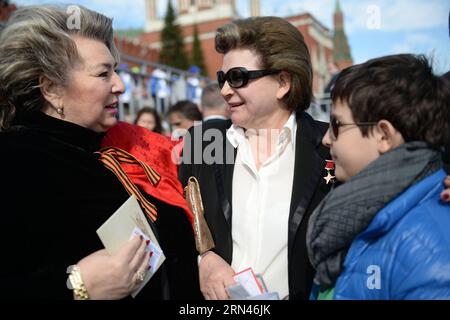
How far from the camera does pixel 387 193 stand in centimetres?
144

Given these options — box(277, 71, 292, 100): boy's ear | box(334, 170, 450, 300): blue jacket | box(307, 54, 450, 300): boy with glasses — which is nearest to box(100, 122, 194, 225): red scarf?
box(277, 71, 292, 100): boy's ear

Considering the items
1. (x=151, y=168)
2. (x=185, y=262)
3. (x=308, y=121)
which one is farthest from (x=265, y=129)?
(x=185, y=262)

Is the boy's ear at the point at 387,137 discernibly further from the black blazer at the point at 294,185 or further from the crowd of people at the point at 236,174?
the black blazer at the point at 294,185

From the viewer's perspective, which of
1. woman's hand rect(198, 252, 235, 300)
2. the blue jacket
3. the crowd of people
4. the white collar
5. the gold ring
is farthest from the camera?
the white collar

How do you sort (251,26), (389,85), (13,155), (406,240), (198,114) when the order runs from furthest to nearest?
(198,114) → (251,26) → (13,155) → (389,85) → (406,240)

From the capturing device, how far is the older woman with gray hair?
1.57 m

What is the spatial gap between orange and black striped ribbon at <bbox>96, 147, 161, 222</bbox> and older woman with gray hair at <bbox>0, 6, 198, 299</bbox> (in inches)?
1.0

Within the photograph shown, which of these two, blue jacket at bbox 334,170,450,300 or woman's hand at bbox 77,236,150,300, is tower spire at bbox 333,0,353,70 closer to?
blue jacket at bbox 334,170,450,300

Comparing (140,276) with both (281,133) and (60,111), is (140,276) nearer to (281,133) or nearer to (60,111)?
(60,111)

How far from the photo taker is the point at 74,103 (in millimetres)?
1853

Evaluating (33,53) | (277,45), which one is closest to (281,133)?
(277,45)

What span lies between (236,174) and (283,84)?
557mm

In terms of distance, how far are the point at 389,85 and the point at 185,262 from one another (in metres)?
1.19
